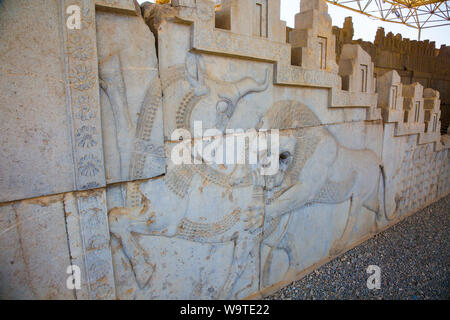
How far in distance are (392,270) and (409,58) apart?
25.6ft

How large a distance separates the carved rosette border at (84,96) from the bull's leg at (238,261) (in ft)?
4.60

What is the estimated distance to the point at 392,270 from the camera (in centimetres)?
329

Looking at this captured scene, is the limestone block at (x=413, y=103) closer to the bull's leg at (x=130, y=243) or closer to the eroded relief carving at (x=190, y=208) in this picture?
the eroded relief carving at (x=190, y=208)

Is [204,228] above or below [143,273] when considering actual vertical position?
above

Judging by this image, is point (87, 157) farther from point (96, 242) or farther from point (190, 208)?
point (190, 208)

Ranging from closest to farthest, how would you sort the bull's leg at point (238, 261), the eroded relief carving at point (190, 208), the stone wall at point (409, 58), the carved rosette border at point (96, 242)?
the carved rosette border at point (96, 242)
the eroded relief carving at point (190, 208)
the bull's leg at point (238, 261)
the stone wall at point (409, 58)

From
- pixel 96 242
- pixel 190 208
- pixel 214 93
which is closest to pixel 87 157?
pixel 96 242

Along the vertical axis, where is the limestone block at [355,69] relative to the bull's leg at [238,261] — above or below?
above

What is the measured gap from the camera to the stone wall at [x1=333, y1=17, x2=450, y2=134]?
275 inches

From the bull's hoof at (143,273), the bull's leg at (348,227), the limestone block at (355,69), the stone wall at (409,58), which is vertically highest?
the stone wall at (409,58)

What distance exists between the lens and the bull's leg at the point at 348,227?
11.4 feet

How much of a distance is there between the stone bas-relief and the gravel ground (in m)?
0.17

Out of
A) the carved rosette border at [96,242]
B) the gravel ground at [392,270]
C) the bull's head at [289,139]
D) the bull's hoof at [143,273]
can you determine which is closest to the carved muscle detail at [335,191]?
the bull's head at [289,139]

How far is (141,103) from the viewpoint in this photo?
1.78 metres
